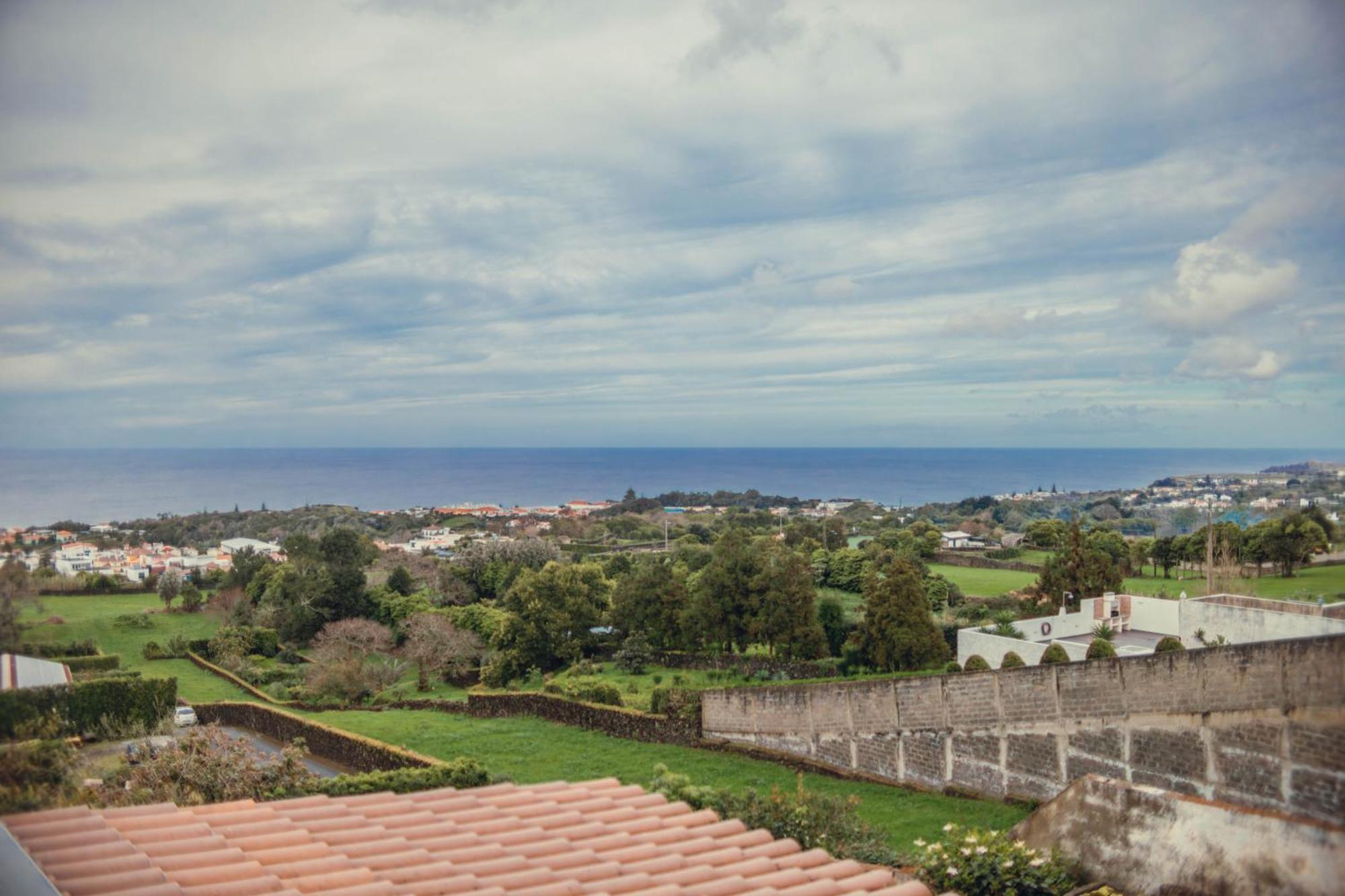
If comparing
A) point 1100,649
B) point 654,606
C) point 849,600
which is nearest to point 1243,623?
point 1100,649

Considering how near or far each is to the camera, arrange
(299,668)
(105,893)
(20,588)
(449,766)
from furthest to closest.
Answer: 1. (299,668)
2. (449,766)
3. (105,893)
4. (20,588)

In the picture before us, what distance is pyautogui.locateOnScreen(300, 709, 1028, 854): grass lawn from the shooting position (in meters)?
11.7

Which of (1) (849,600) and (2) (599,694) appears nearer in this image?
(2) (599,694)

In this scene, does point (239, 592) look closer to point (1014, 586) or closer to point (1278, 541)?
point (1014, 586)

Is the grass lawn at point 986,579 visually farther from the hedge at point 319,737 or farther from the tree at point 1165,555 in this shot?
the hedge at point 319,737

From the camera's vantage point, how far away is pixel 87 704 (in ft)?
20.2

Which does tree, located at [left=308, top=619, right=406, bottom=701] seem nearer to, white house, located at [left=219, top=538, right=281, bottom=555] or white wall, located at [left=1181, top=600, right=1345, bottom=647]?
white house, located at [left=219, top=538, right=281, bottom=555]

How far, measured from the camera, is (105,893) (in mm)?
3693

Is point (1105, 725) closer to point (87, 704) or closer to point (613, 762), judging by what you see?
point (613, 762)

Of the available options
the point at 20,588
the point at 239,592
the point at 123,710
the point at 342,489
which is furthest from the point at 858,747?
the point at 342,489

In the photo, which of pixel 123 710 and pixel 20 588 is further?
pixel 123 710

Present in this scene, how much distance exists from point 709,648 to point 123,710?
1717 cm

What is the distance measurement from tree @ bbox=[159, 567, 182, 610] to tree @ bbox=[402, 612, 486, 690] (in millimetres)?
7627

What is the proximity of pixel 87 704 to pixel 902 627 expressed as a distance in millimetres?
18172
